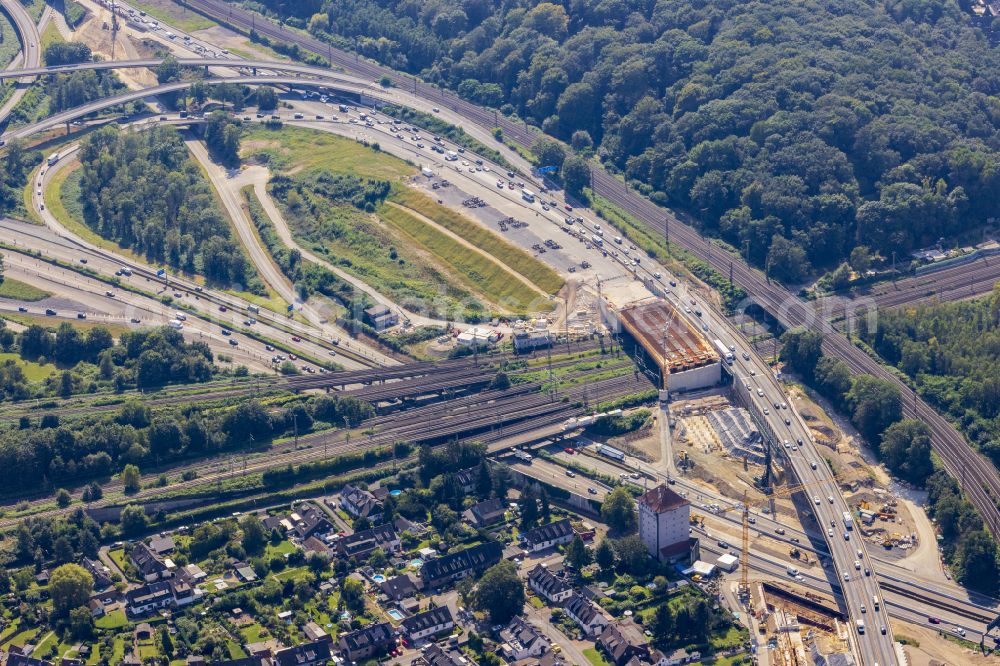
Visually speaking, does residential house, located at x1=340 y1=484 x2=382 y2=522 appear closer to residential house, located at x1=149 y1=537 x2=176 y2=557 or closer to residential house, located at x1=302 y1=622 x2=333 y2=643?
residential house, located at x1=149 y1=537 x2=176 y2=557

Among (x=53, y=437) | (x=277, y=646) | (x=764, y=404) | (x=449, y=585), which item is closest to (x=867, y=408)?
(x=764, y=404)

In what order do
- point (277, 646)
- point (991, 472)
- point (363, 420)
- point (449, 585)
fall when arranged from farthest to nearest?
1. point (363, 420)
2. point (991, 472)
3. point (449, 585)
4. point (277, 646)

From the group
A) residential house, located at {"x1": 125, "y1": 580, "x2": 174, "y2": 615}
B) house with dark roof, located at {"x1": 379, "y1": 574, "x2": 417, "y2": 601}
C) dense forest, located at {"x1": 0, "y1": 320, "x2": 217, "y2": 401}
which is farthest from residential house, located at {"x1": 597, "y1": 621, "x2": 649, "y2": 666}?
dense forest, located at {"x1": 0, "y1": 320, "x2": 217, "y2": 401}

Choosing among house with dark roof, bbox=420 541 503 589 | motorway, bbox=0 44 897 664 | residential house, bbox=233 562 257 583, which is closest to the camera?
motorway, bbox=0 44 897 664

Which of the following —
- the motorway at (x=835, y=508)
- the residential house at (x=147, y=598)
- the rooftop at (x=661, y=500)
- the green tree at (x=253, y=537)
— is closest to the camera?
the motorway at (x=835, y=508)

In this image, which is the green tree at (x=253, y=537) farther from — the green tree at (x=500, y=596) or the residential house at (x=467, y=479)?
the green tree at (x=500, y=596)

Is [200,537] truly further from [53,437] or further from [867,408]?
[867,408]

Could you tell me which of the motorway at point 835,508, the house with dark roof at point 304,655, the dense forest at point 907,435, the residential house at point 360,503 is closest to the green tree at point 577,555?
the residential house at point 360,503
